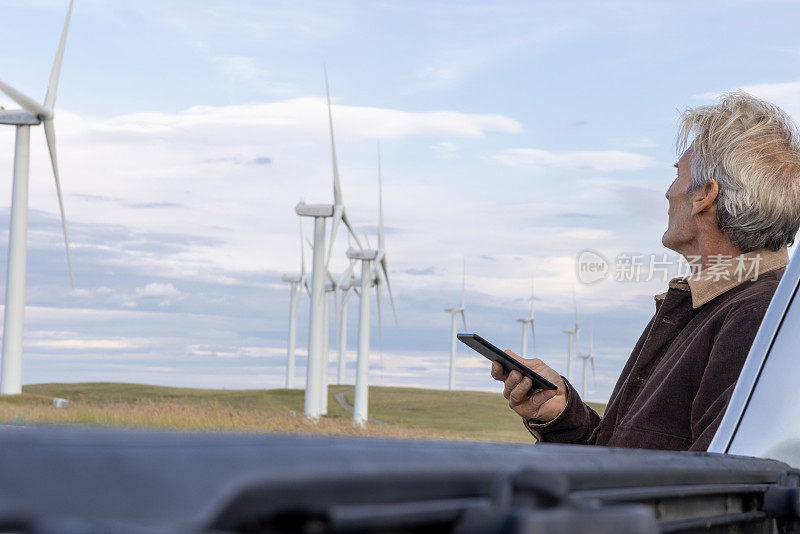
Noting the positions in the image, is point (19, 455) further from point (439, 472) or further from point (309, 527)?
point (439, 472)

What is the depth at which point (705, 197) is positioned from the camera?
354cm

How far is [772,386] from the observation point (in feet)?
6.61

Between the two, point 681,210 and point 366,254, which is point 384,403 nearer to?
point 366,254

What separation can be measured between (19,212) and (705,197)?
89.4ft

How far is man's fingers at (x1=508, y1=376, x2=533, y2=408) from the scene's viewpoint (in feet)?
12.7

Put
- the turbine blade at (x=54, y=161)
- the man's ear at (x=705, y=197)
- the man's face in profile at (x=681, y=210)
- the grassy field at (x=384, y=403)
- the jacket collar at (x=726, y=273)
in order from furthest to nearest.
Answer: the grassy field at (x=384, y=403), the turbine blade at (x=54, y=161), the man's face in profile at (x=681, y=210), the man's ear at (x=705, y=197), the jacket collar at (x=726, y=273)

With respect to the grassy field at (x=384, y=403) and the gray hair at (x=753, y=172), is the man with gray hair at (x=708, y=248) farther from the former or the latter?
the grassy field at (x=384, y=403)

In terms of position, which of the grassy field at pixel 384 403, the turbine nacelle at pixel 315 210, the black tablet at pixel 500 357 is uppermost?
the turbine nacelle at pixel 315 210

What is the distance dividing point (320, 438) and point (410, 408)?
6585cm

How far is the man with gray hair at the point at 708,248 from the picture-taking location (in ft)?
10.1

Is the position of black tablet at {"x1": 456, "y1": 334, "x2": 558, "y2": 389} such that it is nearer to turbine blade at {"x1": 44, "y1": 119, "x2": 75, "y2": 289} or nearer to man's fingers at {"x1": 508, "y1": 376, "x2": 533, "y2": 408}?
man's fingers at {"x1": 508, "y1": 376, "x2": 533, "y2": 408}

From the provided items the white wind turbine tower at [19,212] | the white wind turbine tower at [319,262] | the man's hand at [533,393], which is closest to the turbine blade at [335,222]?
the white wind turbine tower at [319,262]

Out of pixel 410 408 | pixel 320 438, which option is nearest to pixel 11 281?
pixel 320 438

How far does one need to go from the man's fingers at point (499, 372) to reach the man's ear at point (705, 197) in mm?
1008
